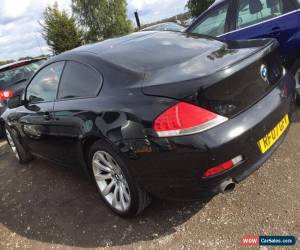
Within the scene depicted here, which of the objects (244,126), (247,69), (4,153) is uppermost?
(247,69)

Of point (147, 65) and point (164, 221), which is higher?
point (147, 65)

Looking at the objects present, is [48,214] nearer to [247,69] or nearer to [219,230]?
[219,230]

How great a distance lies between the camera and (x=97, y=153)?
300 cm

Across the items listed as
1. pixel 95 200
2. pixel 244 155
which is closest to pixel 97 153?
pixel 95 200

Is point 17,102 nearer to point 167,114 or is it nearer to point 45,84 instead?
point 45,84

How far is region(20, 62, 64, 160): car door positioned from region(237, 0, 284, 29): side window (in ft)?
8.37

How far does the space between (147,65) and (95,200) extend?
1.55 meters

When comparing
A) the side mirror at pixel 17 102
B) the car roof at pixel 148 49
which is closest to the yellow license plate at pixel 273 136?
the car roof at pixel 148 49

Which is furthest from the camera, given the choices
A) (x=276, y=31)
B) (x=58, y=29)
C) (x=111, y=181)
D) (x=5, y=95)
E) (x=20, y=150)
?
(x=58, y=29)

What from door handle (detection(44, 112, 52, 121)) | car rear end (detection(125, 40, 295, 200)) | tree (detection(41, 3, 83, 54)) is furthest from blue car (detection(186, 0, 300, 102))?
tree (detection(41, 3, 83, 54))

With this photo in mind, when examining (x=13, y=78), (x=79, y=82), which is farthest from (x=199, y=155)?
(x=13, y=78)

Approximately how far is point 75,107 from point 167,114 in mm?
1140

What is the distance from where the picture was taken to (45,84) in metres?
3.91

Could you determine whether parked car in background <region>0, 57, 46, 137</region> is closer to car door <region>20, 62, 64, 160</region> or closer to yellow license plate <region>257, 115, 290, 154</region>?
car door <region>20, 62, 64, 160</region>
